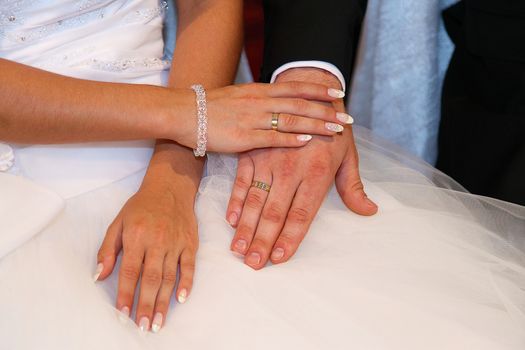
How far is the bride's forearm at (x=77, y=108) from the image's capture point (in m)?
0.91

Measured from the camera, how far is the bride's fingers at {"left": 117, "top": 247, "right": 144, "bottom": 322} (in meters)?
0.84

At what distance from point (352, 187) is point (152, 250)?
1.12 ft

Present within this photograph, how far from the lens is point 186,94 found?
103 cm

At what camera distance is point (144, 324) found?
811 millimetres

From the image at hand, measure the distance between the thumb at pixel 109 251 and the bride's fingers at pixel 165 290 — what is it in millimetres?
74

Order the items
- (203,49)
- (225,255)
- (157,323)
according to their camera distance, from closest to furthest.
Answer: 1. (157,323)
2. (225,255)
3. (203,49)

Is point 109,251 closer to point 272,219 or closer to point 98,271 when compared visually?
point 98,271

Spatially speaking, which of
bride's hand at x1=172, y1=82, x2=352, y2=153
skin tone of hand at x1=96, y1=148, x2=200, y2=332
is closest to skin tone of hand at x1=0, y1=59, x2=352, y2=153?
bride's hand at x1=172, y1=82, x2=352, y2=153

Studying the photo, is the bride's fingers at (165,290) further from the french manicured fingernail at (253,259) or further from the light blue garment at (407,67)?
the light blue garment at (407,67)

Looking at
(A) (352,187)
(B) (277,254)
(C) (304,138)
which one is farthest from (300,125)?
(B) (277,254)

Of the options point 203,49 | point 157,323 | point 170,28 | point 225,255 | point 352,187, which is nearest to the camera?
point 157,323

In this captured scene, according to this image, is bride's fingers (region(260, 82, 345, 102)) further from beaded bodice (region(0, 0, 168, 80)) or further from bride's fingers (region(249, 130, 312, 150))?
beaded bodice (region(0, 0, 168, 80))

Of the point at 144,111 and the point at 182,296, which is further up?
the point at 144,111

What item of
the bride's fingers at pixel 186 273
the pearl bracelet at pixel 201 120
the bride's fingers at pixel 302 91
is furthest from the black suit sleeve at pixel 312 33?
the bride's fingers at pixel 186 273
